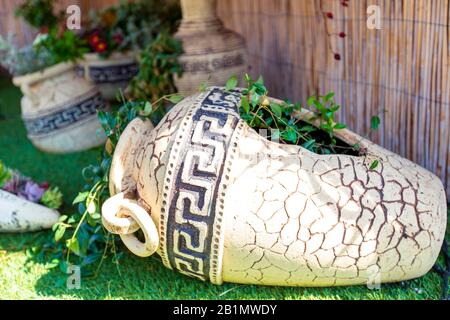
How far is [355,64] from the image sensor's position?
242 cm

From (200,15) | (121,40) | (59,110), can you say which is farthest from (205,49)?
(121,40)

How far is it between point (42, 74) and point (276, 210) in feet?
6.36

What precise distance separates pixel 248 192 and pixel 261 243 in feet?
0.51

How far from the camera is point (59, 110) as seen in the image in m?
3.12

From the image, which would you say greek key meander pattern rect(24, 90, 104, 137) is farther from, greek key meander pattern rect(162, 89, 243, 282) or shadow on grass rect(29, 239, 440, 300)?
greek key meander pattern rect(162, 89, 243, 282)

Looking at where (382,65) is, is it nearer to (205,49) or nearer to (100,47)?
(205,49)

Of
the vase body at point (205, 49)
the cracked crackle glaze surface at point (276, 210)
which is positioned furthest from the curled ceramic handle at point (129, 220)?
the vase body at point (205, 49)

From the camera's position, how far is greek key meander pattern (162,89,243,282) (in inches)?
64.8

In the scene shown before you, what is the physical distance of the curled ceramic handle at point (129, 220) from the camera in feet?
5.51

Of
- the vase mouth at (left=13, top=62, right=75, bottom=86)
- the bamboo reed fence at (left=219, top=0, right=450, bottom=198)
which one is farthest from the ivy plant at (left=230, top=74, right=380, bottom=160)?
the vase mouth at (left=13, top=62, right=75, bottom=86)

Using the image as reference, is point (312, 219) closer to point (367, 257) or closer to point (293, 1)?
point (367, 257)
